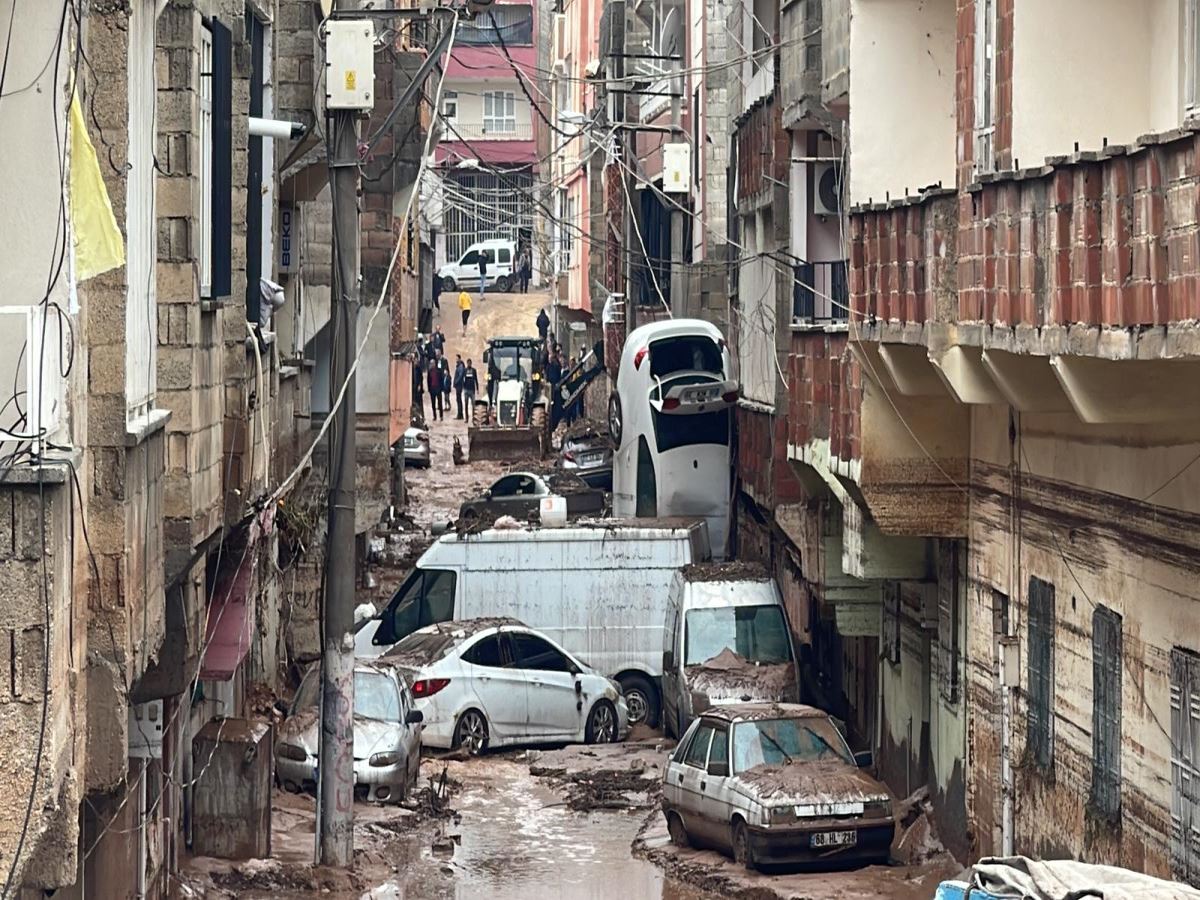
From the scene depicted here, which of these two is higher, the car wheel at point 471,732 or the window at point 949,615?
the window at point 949,615

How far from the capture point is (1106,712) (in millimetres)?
13977

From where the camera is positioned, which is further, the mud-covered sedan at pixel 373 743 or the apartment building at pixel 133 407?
the mud-covered sedan at pixel 373 743

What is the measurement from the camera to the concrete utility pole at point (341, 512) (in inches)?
691

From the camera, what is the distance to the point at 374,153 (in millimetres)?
29906

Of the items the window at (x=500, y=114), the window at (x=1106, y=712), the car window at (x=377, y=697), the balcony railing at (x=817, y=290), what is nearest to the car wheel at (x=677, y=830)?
the car window at (x=377, y=697)

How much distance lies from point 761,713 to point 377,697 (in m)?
4.44

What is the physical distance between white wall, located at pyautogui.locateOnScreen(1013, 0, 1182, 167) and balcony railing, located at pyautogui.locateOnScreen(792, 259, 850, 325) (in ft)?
30.2

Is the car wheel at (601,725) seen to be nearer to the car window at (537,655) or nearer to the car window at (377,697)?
the car window at (537,655)

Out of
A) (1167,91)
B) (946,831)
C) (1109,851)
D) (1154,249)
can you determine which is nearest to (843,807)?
(946,831)

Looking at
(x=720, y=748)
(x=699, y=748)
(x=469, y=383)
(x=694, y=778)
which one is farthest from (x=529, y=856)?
(x=469, y=383)

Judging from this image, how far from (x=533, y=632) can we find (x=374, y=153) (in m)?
8.04

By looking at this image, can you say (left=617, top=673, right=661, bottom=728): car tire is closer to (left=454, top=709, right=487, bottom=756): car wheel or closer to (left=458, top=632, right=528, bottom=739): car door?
Answer: (left=458, top=632, right=528, bottom=739): car door

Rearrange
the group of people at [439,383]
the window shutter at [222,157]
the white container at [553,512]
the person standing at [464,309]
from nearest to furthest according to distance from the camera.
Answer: the window shutter at [222,157], the white container at [553,512], the group of people at [439,383], the person standing at [464,309]

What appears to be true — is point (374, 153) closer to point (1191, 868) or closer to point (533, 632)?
point (533, 632)
